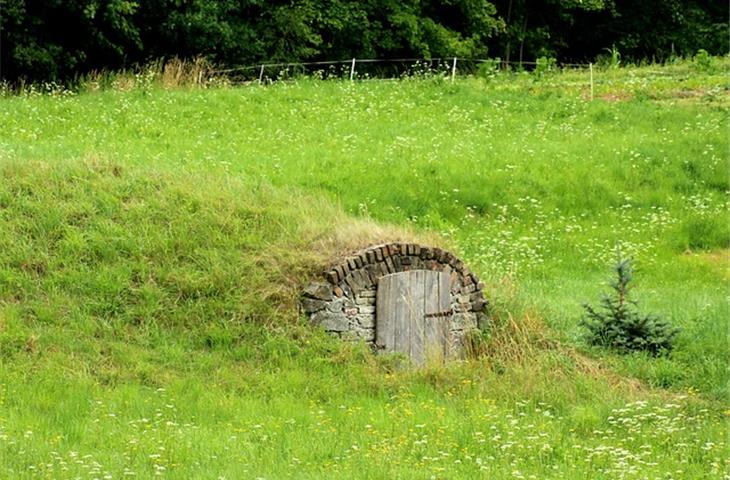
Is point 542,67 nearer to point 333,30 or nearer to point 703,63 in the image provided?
point 703,63

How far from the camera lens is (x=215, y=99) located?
114 ft

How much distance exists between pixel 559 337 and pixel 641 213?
1089 cm

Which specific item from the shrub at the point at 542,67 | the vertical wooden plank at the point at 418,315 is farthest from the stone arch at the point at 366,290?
the shrub at the point at 542,67

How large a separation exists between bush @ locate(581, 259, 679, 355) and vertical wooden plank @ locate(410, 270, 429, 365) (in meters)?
2.41

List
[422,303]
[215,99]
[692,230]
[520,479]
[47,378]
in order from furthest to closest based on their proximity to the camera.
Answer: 1. [215,99]
2. [692,230]
3. [422,303]
4. [47,378]
5. [520,479]

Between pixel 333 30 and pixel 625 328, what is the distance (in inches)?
1352

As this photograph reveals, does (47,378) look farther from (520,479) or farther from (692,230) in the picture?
(692,230)

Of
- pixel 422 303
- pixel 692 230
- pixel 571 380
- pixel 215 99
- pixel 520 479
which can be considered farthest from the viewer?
pixel 215 99

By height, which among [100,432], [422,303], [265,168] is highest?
[265,168]

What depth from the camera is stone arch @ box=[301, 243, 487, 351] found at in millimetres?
17469

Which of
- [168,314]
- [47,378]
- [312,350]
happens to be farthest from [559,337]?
[47,378]

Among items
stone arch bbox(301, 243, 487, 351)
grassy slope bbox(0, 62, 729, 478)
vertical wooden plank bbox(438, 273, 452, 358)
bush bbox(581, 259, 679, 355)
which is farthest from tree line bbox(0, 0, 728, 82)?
bush bbox(581, 259, 679, 355)

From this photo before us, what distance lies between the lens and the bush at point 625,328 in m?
18.0

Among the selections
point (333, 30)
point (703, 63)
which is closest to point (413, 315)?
point (703, 63)
